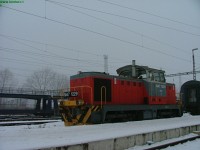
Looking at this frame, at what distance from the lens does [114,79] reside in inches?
539

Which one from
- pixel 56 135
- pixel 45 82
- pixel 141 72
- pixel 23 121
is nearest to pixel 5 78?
pixel 45 82

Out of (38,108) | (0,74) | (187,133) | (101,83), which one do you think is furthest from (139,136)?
(0,74)

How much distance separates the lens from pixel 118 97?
13.9 meters

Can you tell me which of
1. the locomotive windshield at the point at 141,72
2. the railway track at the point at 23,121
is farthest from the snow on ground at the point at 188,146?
the railway track at the point at 23,121

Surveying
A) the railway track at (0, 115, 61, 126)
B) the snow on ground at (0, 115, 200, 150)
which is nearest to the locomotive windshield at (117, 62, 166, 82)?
the snow on ground at (0, 115, 200, 150)

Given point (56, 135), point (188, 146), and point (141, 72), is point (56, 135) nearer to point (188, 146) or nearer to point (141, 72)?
point (188, 146)

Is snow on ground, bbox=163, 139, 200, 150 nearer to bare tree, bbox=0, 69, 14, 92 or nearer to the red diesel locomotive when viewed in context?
the red diesel locomotive

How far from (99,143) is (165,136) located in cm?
332

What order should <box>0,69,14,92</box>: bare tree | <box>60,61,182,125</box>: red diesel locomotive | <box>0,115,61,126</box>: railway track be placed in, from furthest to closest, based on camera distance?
<box>0,69,14,92</box>: bare tree
<box>0,115,61,126</box>: railway track
<box>60,61,182,125</box>: red diesel locomotive

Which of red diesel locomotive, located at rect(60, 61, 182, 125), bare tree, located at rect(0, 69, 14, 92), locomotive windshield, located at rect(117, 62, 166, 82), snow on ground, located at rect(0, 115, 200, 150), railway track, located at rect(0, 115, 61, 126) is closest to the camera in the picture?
snow on ground, located at rect(0, 115, 200, 150)

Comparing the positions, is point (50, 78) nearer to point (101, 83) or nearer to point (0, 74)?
point (0, 74)

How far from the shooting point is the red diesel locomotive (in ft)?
40.3

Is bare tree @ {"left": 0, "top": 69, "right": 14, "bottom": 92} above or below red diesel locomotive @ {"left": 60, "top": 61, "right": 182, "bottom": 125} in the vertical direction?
above

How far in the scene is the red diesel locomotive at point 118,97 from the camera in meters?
12.3
